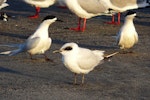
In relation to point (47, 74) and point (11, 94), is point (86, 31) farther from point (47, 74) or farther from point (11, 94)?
point (11, 94)

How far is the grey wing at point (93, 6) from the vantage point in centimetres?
1606

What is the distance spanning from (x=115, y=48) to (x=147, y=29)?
331 centimetres

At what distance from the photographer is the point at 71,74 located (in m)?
10.5

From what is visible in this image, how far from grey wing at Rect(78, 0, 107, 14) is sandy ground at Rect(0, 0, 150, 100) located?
545 millimetres

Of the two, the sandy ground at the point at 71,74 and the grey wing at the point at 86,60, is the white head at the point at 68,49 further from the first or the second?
the sandy ground at the point at 71,74

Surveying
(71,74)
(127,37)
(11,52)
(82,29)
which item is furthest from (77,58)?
(82,29)

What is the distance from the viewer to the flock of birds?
9.45 meters

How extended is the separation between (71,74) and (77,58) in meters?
1.04

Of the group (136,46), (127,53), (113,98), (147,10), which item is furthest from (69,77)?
(147,10)

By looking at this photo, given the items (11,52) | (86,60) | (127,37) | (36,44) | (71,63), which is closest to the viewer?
(71,63)

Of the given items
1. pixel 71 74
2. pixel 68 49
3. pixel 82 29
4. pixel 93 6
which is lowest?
pixel 82 29

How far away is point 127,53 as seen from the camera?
12680 mm

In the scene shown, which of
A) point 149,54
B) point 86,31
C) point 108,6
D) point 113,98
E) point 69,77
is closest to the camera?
point 113,98

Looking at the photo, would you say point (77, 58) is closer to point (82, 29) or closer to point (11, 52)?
point (11, 52)
